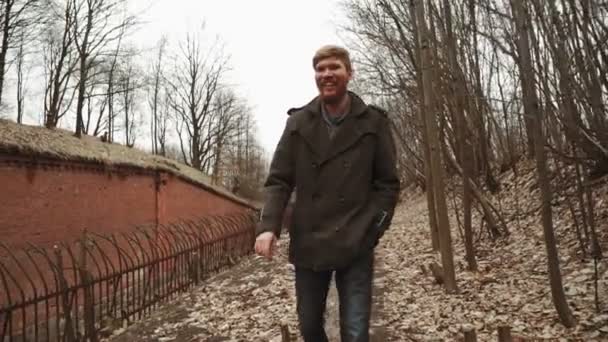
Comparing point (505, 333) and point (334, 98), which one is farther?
point (505, 333)

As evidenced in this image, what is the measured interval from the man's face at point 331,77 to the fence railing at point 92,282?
447cm

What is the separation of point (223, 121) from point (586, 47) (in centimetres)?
3970

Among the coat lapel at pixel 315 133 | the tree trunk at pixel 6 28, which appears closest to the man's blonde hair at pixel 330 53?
the coat lapel at pixel 315 133

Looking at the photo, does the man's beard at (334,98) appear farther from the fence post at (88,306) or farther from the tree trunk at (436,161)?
the fence post at (88,306)

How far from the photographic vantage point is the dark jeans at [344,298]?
2.72 meters

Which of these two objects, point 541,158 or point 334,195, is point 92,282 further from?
point 541,158

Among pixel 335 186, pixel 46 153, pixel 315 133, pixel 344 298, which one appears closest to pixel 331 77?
pixel 315 133

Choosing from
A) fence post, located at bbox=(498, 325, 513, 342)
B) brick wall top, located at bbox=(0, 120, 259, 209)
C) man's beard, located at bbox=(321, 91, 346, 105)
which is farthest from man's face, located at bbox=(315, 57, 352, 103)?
brick wall top, located at bbox=(0, 120, 259, 209)

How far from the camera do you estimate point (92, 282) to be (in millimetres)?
6516

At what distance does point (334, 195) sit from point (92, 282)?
5075 mm

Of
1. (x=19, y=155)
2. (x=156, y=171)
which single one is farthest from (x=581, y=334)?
(x=156, y=171)

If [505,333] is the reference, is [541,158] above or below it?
above

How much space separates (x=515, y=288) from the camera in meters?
5.93

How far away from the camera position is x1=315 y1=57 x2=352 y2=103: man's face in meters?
2.79
